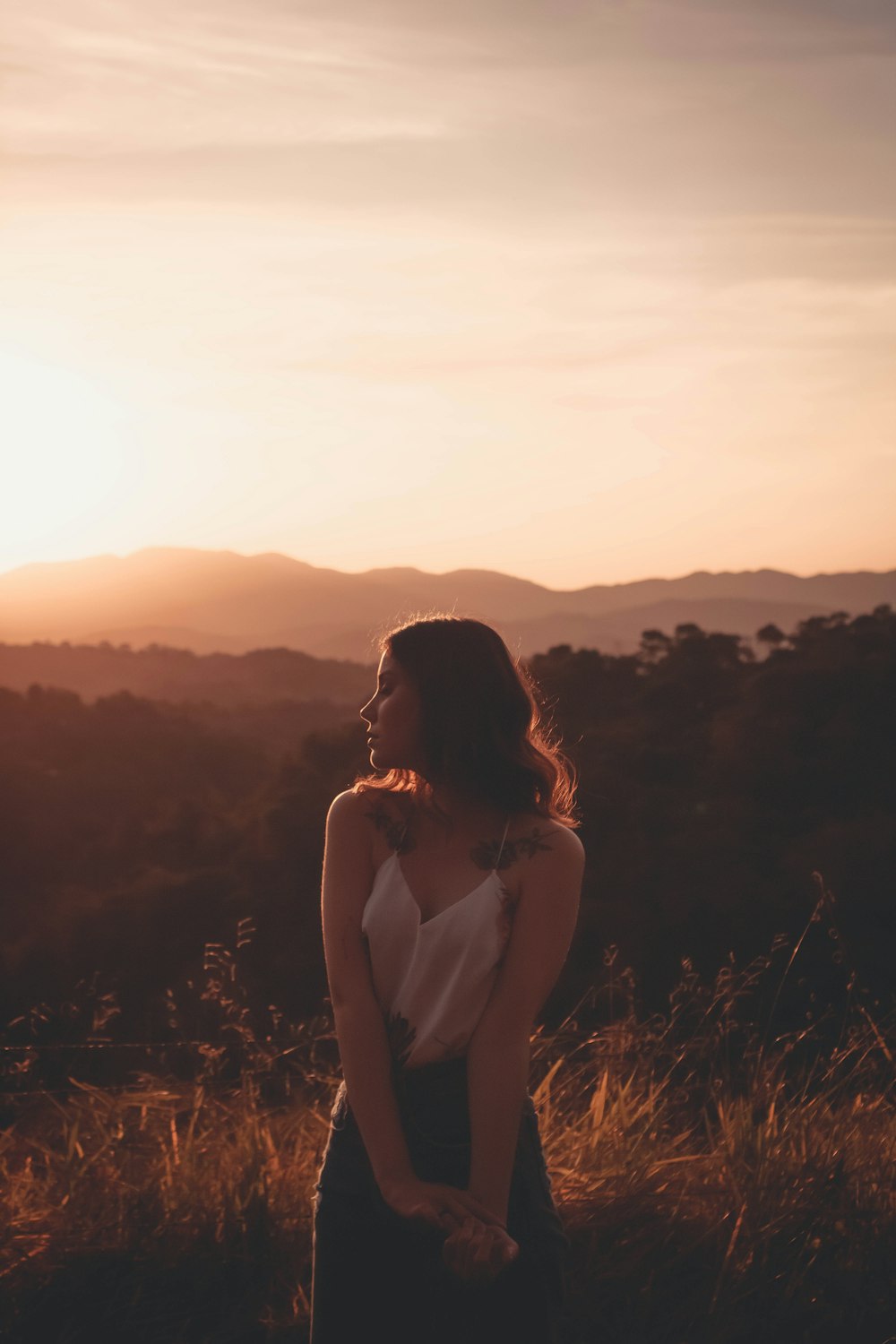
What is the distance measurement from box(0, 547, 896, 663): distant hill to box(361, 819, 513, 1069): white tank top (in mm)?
31847

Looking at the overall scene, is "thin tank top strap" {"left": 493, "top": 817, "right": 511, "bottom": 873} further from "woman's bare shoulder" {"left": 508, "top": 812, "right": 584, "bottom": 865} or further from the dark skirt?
the dark skirt

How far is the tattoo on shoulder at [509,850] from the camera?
1783 millimetres

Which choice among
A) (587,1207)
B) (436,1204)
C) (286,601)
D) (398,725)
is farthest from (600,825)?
(286,601)

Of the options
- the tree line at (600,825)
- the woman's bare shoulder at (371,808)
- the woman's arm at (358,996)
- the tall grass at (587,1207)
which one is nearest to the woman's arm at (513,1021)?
the woman's arm at (358,996)

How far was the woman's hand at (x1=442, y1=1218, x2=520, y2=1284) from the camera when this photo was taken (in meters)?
1.57

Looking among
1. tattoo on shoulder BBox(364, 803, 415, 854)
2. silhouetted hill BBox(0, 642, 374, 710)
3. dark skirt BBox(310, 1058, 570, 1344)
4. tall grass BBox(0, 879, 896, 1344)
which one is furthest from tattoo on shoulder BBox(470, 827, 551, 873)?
silhouetted hill BBox(0, 642, 374, 710)

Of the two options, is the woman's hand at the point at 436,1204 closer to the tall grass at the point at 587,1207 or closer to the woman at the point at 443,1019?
the woman at the point at 443,1019

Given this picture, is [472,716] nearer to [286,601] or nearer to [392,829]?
[392,829]

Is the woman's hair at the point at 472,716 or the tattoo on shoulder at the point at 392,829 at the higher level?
the woman's hair at the point at 472,716

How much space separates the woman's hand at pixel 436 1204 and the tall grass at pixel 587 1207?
1.21 metres

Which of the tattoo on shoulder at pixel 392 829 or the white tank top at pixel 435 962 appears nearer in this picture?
the white tank top at pixel 435 962

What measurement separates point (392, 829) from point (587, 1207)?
1522 millimetres

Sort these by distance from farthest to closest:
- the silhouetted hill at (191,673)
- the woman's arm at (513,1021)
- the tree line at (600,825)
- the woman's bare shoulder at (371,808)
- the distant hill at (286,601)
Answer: the distant hill at (286,601), the silhouetted hill at (191,673), the tree line at (600,825), the woman's bare shoulder at (371,808), the woman's arm at (513,1021)

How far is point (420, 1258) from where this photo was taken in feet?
5.68
